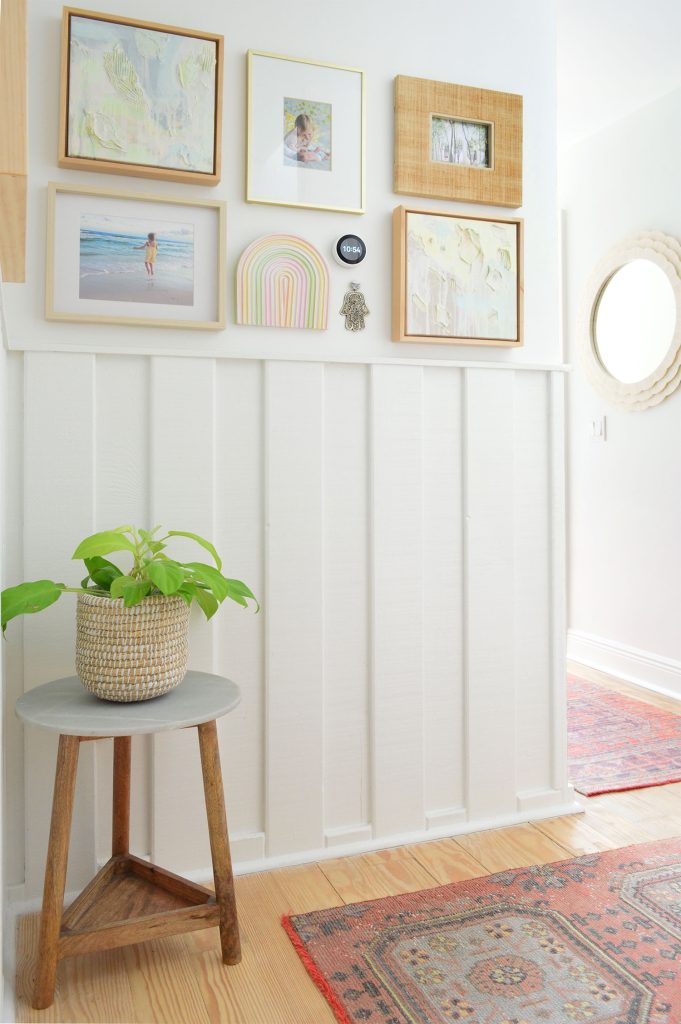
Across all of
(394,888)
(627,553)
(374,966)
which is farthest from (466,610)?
(627,553)

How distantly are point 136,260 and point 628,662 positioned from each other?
2716mm

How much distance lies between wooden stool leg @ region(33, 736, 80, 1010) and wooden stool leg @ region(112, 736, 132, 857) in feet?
0.74

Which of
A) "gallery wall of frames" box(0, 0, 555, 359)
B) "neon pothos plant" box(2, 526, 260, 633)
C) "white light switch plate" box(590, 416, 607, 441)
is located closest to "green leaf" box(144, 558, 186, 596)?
"neon pothos plant" box(2, 526, 260, 633)

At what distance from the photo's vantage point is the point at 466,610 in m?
2.06

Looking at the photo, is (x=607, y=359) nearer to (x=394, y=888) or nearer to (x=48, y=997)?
(x=394, y=888)

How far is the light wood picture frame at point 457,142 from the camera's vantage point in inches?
77.4

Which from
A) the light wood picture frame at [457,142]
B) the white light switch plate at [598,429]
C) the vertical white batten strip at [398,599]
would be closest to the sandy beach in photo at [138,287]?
the vertical white batten strip at [398,599]

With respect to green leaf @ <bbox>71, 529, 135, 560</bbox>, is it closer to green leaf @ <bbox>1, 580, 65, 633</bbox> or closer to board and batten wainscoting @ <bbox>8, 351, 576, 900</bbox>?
green leaf @ <bbox>1, 580, 65, 633</bbox>

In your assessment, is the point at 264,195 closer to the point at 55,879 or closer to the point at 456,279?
the point at 456,279

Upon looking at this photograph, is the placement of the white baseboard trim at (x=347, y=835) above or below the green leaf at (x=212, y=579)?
below

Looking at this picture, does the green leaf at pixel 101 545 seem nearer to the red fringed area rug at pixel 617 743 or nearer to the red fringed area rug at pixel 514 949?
the red fringed area rug at pixel 514 949

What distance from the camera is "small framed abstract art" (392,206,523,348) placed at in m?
1.97

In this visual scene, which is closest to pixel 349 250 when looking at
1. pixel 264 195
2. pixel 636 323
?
pixel 264 195

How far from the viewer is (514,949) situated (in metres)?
1.54
